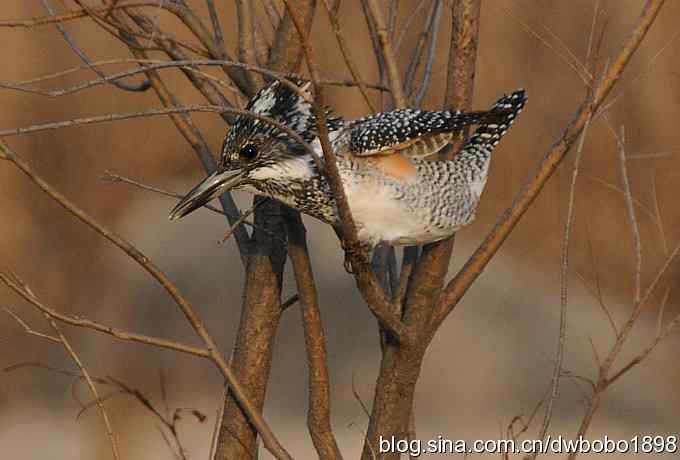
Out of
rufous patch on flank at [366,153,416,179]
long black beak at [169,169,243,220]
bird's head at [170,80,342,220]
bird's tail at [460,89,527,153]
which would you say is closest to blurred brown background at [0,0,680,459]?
bird's tail at [460,89,527,153]

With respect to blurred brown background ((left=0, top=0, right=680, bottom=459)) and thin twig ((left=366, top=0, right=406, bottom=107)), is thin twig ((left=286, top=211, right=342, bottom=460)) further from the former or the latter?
blurred brown background ((left=0, top=0, right=680, bottom=459))

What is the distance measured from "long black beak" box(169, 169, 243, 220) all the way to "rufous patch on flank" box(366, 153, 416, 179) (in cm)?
27

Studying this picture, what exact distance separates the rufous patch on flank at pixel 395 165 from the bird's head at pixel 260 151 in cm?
13

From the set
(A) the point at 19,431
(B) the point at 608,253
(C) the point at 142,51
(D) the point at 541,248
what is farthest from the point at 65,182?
(B) the point at 608,253

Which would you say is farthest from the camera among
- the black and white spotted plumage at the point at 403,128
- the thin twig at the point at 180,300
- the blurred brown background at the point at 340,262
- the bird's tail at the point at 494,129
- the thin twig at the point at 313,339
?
the blurred brown background at the point at 340,262

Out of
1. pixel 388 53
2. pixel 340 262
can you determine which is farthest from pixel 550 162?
pixel 340 262

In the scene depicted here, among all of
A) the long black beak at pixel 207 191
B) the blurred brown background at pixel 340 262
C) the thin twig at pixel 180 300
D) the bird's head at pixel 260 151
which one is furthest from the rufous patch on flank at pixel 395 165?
the blurred brown background at pixel 340 262

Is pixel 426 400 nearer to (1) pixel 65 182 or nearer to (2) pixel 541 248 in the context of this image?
(2) pixel 541 248

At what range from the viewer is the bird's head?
1577mm

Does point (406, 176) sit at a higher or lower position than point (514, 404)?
lower

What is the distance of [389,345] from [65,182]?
1.75 metres

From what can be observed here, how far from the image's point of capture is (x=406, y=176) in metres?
1.74

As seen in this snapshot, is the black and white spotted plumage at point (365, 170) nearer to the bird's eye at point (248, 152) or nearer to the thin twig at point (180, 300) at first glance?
the bird's eye at point (248, 152)

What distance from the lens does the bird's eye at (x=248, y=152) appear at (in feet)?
5.21
